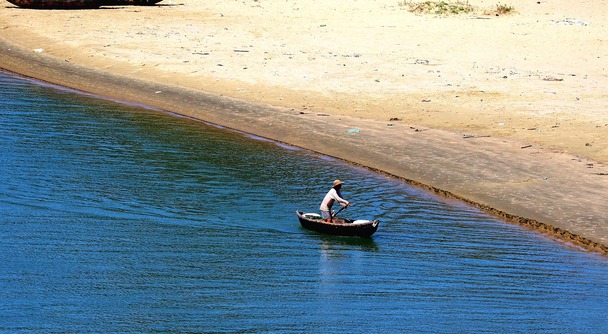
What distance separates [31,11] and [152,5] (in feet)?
17.8

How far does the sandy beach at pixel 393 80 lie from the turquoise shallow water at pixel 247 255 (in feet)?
4.94

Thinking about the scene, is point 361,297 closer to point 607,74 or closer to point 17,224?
point 17,224

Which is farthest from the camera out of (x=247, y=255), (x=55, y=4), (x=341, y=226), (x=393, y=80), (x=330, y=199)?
(x=55, y=4)

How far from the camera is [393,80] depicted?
27.6 meters

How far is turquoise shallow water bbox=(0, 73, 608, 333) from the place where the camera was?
13.4 metres

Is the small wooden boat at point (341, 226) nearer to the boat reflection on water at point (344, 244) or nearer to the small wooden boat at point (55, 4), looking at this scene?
the boat reflection on water at point (344, 244)

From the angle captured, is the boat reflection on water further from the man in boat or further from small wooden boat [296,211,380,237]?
the man in boat

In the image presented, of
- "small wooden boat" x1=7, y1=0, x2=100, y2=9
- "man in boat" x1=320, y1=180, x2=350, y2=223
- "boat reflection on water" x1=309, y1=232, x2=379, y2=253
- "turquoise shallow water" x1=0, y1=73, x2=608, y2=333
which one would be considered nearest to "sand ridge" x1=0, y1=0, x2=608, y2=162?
"small wooden boat" x1=7, y1=0, x2=100, y2=9

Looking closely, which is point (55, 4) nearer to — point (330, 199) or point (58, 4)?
point (58, 4)

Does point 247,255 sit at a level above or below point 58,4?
below

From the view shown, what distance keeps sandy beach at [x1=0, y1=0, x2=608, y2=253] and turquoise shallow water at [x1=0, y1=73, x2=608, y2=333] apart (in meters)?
1.51

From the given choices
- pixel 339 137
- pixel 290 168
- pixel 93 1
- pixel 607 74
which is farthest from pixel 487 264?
pixel 93 1

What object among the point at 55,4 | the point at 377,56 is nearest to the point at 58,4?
the point at 55,4

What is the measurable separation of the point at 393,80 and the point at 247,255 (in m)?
13.0
